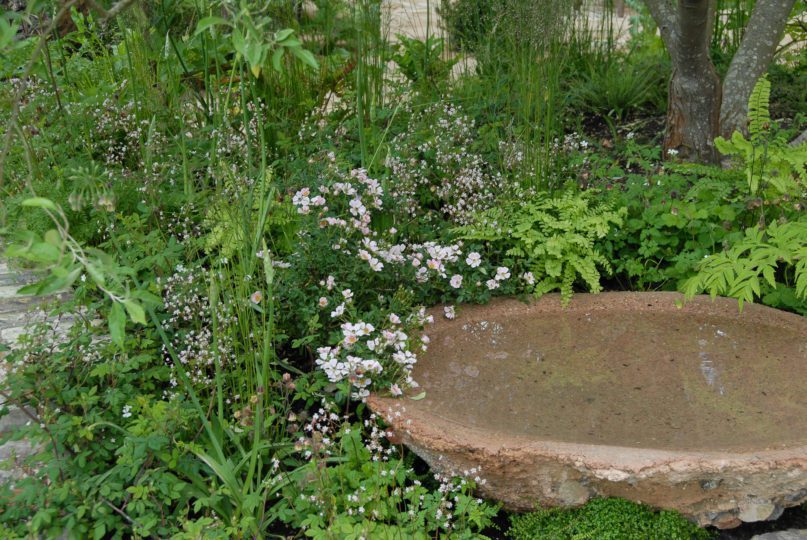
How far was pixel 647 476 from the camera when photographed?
226 cm

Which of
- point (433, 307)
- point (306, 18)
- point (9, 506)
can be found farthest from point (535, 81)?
point (9, 506)

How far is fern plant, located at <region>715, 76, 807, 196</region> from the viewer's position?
3.08m

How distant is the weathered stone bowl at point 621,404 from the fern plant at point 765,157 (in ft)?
1.63

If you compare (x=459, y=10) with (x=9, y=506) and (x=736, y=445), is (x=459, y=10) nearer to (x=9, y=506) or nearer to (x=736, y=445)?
(x=736, y=445)

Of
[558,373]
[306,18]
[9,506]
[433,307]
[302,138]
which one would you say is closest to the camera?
[9,506]

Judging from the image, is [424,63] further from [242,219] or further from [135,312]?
[135,312]

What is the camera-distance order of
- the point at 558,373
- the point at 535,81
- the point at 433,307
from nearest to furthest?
the point at 558,373 → the point at 433,307 → the point at 535,81

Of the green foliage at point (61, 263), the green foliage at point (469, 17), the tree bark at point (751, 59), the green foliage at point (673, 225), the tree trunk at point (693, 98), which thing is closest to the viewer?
the green foliage at point (61, 263)

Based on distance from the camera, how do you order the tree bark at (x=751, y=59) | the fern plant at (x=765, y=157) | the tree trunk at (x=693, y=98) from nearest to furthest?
the fern plant at (x=765, y=157) < the tree trunk at (x=693, y=98) < the tree bark at (x=751, y=59)

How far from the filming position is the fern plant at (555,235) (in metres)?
3.10

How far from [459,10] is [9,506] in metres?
3.40

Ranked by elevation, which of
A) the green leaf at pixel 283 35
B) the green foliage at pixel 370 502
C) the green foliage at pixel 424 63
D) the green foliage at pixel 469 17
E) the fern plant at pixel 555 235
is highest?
the green leaf at pixel 283 35

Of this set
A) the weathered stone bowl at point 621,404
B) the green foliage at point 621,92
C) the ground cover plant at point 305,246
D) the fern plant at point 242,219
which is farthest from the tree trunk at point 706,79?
the fern plant at point 242,219

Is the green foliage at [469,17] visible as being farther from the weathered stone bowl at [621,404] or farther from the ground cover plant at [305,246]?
the weathered stone bowl at [621,404]
